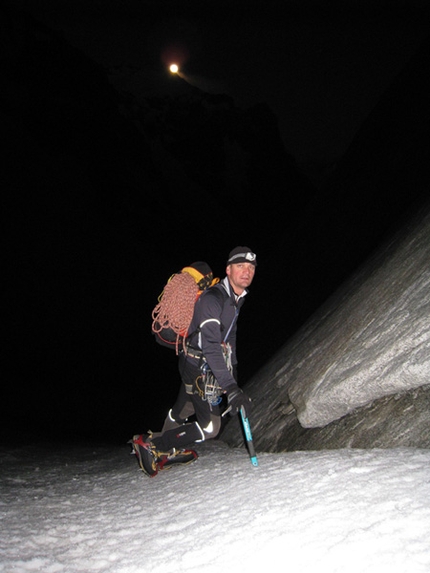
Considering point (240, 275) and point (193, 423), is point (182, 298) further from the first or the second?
point (193, 423)

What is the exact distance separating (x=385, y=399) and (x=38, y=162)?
4774 cm

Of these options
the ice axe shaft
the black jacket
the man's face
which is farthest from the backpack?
the ice axe shaft

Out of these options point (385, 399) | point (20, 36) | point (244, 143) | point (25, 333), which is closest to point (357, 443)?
point (385, 399)

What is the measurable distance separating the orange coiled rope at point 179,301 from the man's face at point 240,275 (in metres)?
0.47

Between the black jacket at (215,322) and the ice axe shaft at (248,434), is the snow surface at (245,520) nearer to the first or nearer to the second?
the ice axe shaft at (248,434)

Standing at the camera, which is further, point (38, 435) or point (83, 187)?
point (83, 187)

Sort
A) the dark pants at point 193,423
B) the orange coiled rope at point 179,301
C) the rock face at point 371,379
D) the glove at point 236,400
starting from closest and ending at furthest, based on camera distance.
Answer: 1. the rock face at point 371,379
2. the glove at point 236,400
3. the orange coiled rope at point 179,301
4. the dark pants at point 193,423

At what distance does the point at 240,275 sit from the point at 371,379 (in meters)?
1.85

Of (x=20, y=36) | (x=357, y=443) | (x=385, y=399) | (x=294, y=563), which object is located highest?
(x=20, y=36)

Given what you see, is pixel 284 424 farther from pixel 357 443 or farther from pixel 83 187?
pixel 83 187

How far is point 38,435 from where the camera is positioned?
13.2 m

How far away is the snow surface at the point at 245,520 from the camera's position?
8.35ft

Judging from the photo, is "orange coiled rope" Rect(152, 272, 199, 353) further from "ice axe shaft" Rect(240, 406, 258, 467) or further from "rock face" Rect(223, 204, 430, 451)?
"rock face" Rect(223, 204, 430, 451)

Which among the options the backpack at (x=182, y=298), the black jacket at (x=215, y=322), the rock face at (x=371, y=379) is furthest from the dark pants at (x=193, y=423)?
the rock face at (x=371, y=379)
